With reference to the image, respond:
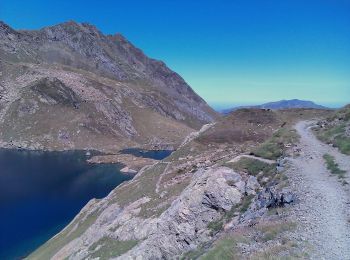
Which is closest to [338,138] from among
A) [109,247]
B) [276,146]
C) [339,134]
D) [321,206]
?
[339,134]

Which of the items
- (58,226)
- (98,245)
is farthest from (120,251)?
(58,226)

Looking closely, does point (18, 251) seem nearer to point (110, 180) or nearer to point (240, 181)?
point (240, 181)

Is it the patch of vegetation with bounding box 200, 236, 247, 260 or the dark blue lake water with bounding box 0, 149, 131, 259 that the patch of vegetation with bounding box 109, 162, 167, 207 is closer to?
the patch of vegetation with bounding box 200, 236, 247, 260

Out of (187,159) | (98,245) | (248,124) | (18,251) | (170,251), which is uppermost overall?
(248,124)

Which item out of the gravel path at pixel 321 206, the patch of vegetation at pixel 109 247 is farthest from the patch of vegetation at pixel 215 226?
the patch of vegetation at pixel 109 247

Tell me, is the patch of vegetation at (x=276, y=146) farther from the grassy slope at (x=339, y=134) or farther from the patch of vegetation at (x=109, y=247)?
the patch of vegetation at (x=109, y=247)

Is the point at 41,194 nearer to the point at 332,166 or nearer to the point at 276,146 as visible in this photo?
the point at 276,146
